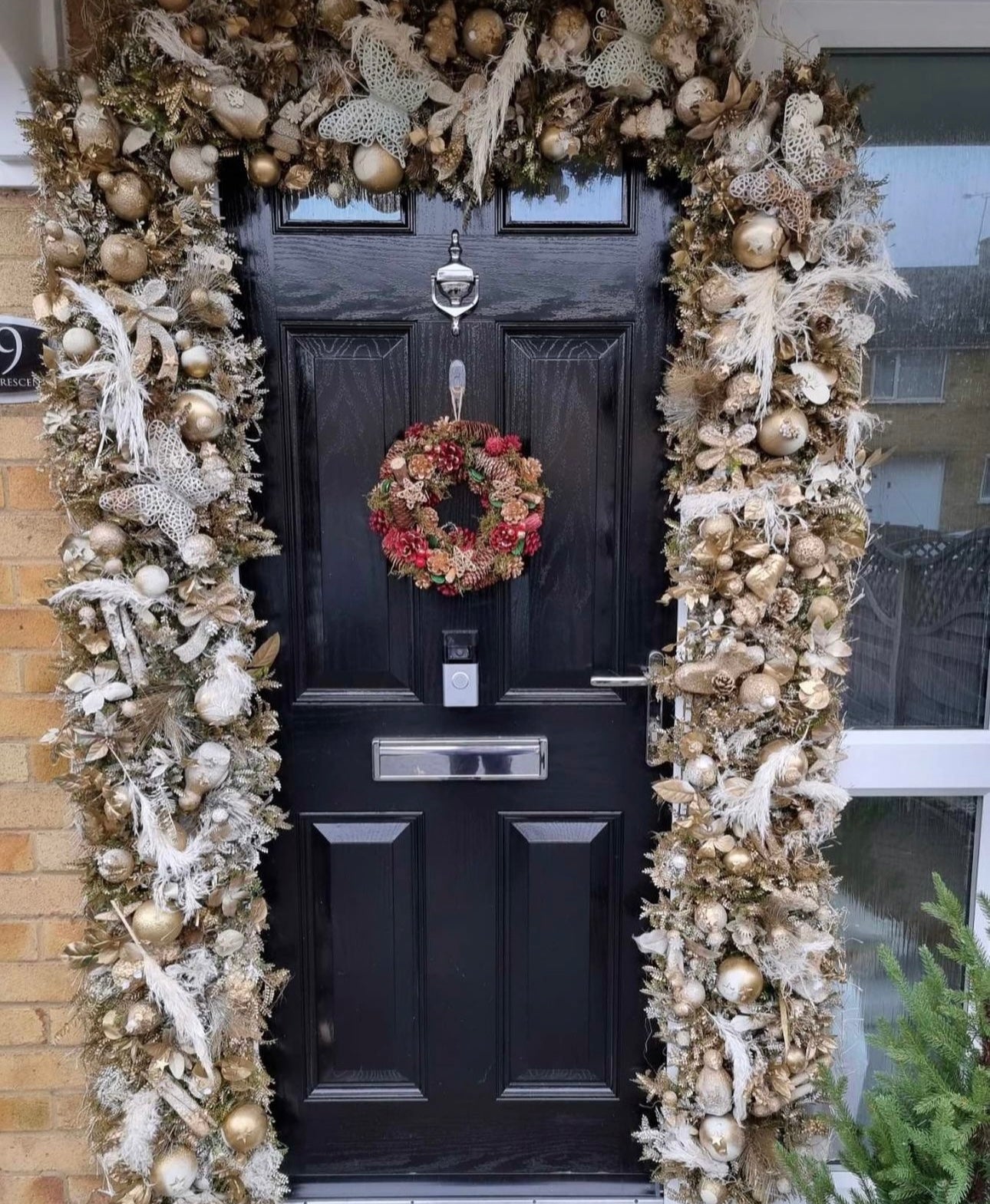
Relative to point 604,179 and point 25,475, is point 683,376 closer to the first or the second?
point 604,179

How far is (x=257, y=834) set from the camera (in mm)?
1649

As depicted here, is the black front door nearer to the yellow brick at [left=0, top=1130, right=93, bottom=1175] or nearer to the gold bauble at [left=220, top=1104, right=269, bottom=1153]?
the gold bauble at [left=220, top=1104, right=269, bottom=1153]

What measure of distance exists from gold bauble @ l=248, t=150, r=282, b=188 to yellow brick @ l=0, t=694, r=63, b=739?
1.15m

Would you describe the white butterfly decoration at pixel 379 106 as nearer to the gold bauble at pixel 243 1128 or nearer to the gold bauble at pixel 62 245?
the gold bauble at pixel 62 245

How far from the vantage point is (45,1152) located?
5.82ft

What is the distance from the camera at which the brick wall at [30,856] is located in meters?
1.62

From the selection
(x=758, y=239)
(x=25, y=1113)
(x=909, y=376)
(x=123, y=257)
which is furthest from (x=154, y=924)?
(x=909, y=376)

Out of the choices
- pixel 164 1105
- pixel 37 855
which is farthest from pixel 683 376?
pixel 164 1105

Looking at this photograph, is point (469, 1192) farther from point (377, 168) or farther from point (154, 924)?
point (377, 168)

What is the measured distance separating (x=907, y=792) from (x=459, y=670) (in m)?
1.08

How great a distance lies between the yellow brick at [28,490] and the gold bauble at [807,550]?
59.4 inches

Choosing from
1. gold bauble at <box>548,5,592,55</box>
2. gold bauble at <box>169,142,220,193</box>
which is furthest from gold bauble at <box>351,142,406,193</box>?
gold bauble at <box>548,5,592,55</box>

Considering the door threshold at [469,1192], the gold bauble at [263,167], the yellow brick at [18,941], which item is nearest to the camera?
the gold bauble at [263,167]

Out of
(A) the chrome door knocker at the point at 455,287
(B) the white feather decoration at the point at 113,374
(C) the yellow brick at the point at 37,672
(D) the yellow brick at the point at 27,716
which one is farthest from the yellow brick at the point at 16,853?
(A) the chrome door knocker at the point at 455,287
